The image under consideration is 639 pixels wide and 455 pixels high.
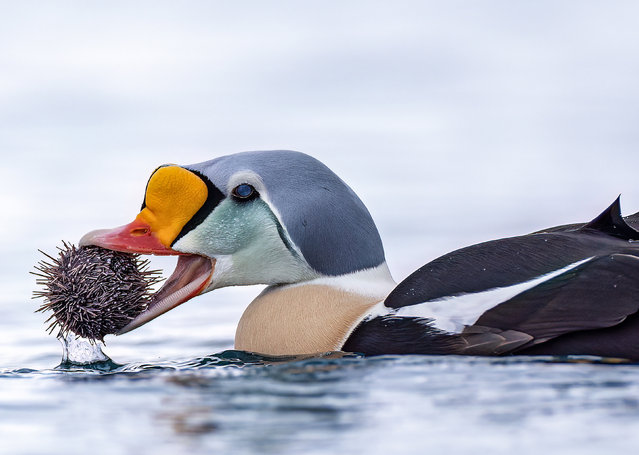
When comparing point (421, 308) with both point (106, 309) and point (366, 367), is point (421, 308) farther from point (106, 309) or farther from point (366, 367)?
point (106, 309)

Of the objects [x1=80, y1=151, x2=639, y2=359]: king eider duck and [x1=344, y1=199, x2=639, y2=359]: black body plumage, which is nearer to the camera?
[x1=344, y1=199, x2=639, y2=359]: black body plumage

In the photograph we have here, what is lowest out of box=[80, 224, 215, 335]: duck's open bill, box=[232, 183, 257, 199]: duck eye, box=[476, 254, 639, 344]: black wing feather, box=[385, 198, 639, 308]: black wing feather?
box=[476, 254, 639, 344]: black wing feather

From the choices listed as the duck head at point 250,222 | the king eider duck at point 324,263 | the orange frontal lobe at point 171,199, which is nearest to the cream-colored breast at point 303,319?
the king eider duck at point 324,263

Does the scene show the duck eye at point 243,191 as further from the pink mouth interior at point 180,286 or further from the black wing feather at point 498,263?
the black wing feather at point 498,263

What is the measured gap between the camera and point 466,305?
15.1ft

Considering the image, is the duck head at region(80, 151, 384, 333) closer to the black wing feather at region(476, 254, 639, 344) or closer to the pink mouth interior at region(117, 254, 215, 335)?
the pink mouth interior at region(117, 254, 215, 335)

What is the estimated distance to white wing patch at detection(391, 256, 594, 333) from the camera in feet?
15.0

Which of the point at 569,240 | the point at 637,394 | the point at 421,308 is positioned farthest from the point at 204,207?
the point at 637,394

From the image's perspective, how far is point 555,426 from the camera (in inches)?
140

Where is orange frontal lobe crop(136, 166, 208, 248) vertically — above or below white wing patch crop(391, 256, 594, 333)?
above

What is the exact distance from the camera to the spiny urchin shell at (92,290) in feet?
16.5

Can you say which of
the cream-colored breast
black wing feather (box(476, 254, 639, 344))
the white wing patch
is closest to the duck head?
the cream-colored breast

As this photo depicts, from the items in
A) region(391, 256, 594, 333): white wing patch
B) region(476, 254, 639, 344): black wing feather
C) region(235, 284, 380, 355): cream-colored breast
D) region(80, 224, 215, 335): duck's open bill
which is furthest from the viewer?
region(80, 224, 215, 335): duck's open bill

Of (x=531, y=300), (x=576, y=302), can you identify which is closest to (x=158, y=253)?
(x=531, y=300)
